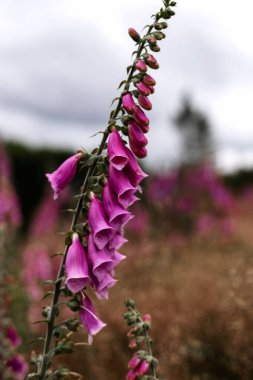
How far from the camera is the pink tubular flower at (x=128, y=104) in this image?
6.04 ft

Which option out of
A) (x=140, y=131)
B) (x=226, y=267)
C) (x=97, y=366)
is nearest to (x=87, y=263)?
(x=140, y=131)

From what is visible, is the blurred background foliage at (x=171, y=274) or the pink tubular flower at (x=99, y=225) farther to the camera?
the blurred background foliage at (x=171, y=274)

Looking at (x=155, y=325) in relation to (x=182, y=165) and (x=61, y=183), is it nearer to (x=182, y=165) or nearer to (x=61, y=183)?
(x=61, y=183)

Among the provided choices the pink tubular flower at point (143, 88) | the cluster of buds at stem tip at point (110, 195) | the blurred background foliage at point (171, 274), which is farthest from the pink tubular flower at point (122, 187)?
the blurred background foliage at point (171, 274)

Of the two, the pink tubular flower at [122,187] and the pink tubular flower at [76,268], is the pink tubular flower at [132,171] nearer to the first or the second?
the pink tubular flower at [122,187]

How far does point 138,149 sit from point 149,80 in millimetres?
214

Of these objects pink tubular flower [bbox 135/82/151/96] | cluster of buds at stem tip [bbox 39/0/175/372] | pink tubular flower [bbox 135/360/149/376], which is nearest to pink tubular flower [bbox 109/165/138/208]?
cluster of buds at stem tip [bbox 39/0/175/372]

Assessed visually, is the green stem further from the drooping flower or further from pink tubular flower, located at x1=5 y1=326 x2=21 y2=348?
pink tubular flower, located at x1=5 y1=326 x2=21 y2=348

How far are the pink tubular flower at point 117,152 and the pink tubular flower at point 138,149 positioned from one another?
4 cm

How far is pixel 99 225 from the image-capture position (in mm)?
1820

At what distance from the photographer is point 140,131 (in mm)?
1892

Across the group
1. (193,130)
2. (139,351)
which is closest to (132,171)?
(139,351)

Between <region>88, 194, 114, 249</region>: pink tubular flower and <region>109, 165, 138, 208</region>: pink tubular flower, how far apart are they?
1.4 inches

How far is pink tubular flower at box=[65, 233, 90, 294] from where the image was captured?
71.7 inches
